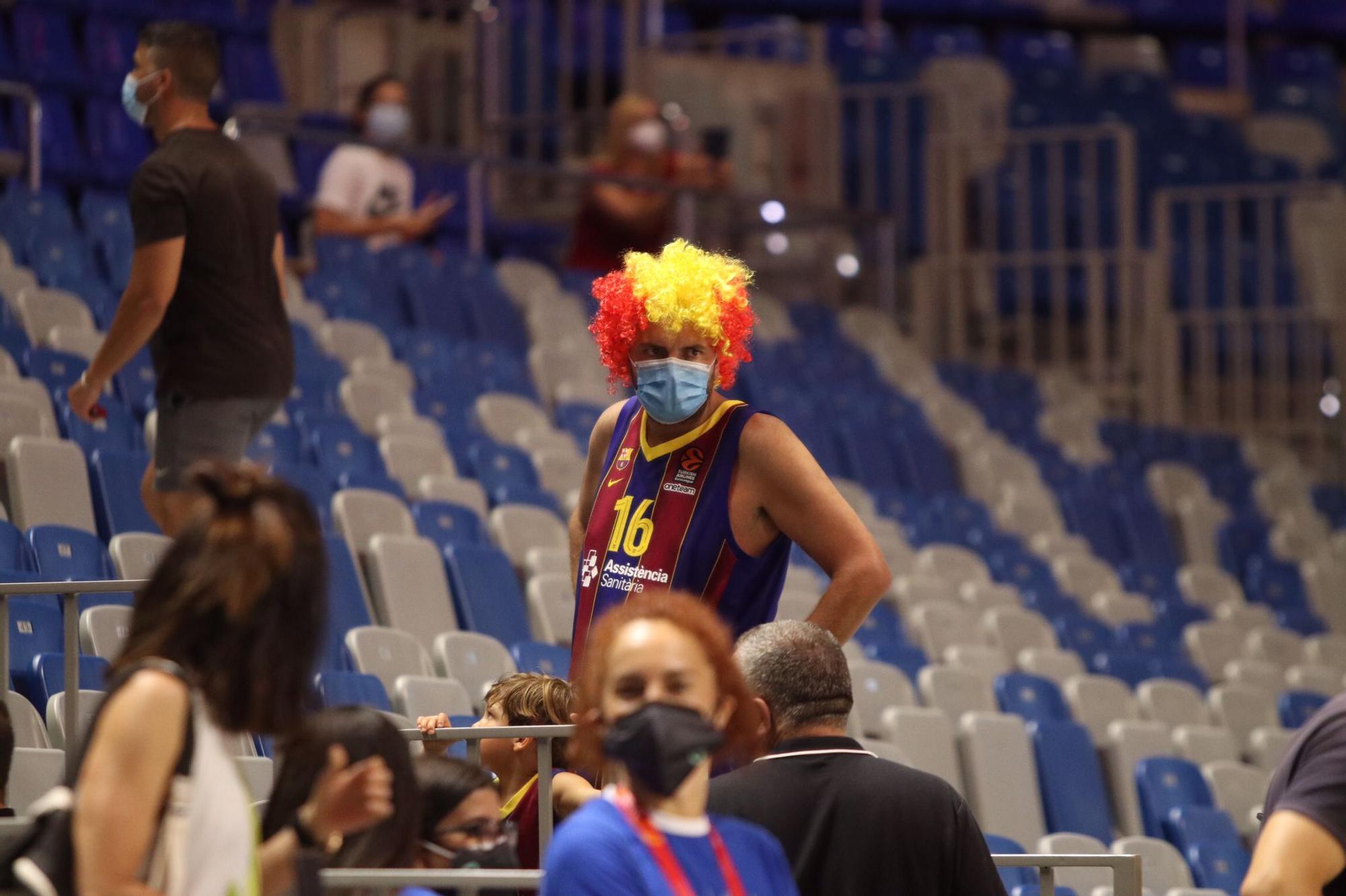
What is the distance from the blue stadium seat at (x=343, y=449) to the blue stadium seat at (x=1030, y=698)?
2126mm

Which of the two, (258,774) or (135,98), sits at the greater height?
(135,98)

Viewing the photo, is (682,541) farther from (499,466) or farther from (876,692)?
(499,466)

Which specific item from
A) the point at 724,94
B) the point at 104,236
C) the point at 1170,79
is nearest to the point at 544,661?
the point at 104,236

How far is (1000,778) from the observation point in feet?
18.7

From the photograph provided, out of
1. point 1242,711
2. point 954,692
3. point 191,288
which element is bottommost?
point 1242,711

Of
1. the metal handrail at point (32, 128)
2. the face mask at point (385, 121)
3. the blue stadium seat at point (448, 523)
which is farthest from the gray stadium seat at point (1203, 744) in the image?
the metal handrail at point (32, 128)

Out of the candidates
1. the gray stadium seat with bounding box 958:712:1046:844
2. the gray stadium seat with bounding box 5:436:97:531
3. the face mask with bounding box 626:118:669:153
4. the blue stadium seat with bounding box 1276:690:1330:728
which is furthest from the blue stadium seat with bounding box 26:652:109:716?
the face mask with bounding box 626:118:669:153

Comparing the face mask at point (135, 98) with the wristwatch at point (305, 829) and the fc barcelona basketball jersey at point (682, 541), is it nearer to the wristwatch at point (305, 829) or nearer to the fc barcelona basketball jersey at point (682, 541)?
the fc barcelona basketball jersey at point (682, 541)

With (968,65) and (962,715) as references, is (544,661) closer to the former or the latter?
(962,715)

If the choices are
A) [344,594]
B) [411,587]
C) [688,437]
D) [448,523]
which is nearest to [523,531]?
[448,523]

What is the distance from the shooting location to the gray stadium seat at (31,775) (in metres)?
3.59

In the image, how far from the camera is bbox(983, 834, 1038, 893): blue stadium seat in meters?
4.73

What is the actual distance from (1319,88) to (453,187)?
7.80 metres

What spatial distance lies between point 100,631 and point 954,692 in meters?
2.83
